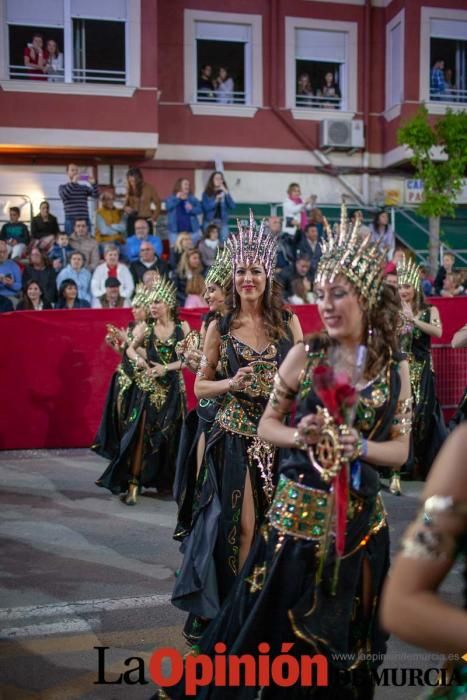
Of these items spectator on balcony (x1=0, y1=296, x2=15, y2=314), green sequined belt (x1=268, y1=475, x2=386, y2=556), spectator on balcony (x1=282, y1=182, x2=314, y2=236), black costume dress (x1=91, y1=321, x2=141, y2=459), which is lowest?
black costume dress (x1=91, y1=321, x2=141, y2=459)

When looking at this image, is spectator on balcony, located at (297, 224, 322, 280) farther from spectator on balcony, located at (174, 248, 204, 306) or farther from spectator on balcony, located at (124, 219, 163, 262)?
spectator on balcony, located at (124, 219, 163, 262)

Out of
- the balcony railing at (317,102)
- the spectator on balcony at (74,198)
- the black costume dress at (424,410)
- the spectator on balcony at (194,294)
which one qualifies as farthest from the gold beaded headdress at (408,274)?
the balcony railing at (317,102)

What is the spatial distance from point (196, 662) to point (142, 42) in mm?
16736

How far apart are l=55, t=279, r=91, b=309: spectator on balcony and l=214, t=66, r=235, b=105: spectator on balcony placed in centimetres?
920

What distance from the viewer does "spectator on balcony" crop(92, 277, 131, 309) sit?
40.8ft

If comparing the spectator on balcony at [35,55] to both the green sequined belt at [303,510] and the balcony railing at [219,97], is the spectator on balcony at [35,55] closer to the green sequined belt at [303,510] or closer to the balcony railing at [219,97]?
the balcony railing at [219,97]

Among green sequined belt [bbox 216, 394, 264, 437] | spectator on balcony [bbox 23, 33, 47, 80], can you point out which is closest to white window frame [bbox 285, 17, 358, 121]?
spectator on balcony [bbox 23, 33, 47, 80]

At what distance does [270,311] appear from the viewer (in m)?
5.02

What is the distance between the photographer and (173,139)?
19500 millimetres

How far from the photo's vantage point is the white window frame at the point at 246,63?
1956 centimetres

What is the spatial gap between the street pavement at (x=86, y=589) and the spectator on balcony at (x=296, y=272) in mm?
5088

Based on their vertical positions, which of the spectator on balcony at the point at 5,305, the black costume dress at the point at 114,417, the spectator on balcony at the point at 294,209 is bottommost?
the black costume dress at the point at 114,417

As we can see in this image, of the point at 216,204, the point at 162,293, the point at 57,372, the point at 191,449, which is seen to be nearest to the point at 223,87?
the point at 216,204

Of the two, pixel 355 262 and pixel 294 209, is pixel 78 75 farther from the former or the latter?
pixel 355 262
